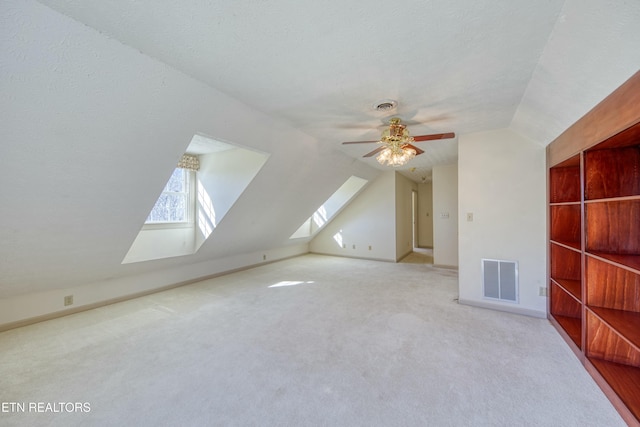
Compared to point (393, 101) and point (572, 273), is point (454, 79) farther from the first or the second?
point (572, 273)

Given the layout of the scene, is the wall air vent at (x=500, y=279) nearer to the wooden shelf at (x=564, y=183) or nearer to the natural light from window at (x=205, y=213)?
the wooden shelf at (x=564, y=183)

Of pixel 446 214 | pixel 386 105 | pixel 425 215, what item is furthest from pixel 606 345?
pixel 425 215

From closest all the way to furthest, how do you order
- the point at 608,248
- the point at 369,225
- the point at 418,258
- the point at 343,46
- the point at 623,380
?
1. the point at 343,46
2. the point at 623,380
3. the point at 608,248
4. the point at 369,225
5. the point at 418,258

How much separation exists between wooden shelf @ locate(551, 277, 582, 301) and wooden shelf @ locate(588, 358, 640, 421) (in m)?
0.51

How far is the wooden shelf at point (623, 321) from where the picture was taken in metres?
1.59

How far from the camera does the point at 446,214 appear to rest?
579cm

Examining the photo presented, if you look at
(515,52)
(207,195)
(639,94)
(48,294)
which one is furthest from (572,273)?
(48,294)

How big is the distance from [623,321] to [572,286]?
86cm

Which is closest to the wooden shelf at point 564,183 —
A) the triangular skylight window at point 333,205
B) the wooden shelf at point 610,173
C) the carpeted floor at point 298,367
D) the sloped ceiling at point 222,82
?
the sloped ceiling at point 222,82

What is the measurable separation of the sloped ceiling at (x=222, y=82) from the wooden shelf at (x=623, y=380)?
6.47ft

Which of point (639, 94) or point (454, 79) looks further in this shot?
point (454, 79)

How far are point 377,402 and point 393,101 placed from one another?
2401mm

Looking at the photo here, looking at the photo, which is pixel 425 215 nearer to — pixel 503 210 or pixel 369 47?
pixel 503 210

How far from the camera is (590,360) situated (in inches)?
80.7
